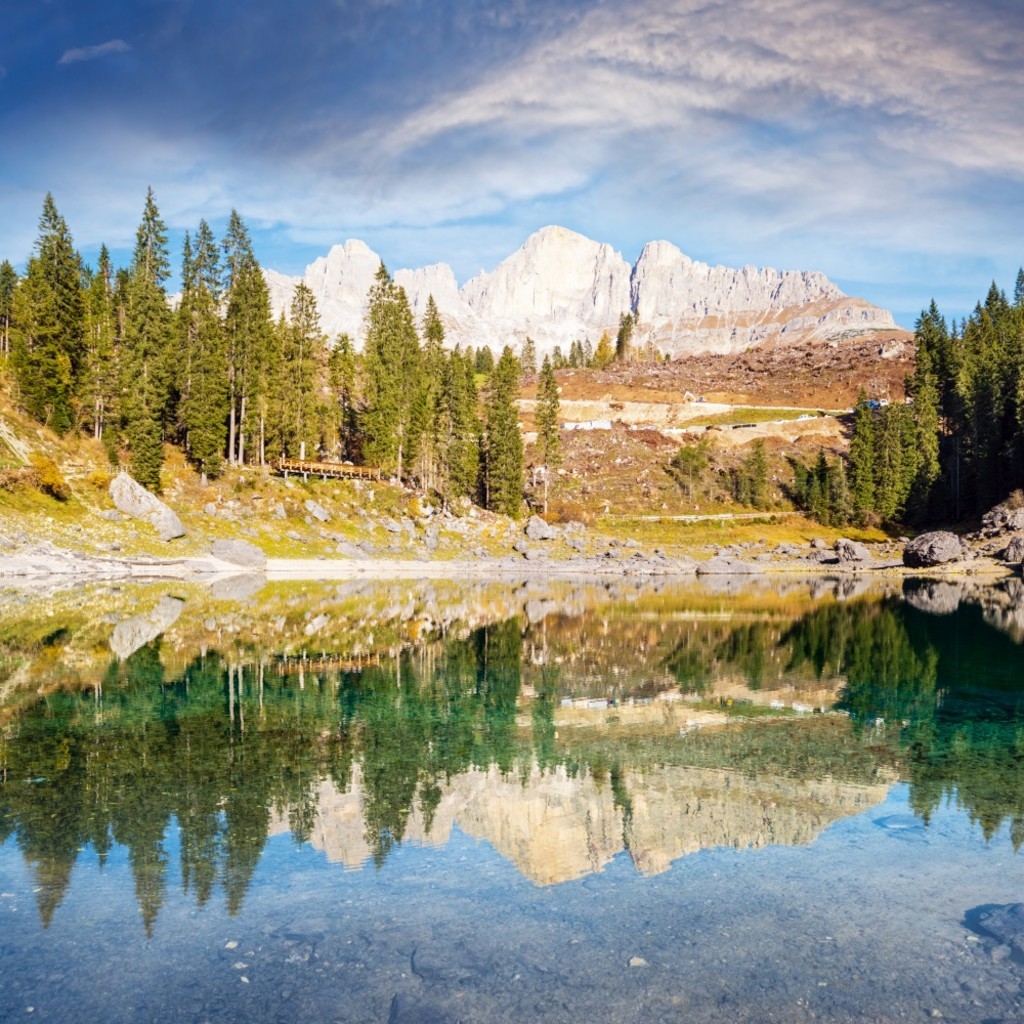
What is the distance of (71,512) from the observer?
63531mm

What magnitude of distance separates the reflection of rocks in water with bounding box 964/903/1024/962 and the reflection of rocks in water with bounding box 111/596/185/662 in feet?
86.6

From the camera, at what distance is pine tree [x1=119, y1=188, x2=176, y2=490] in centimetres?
6994

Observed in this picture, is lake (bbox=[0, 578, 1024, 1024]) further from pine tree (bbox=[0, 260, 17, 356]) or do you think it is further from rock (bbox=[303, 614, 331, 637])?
pine tree (bbox=[0, 260, 17, 356])

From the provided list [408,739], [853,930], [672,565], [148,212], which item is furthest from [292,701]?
[148,212]

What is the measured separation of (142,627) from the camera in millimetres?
35562

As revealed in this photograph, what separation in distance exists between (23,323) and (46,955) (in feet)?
269

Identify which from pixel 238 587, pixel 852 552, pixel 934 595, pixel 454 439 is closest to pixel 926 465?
pixel 852 552

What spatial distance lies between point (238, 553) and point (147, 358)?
2222 cm

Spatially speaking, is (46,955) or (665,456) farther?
(665,456)

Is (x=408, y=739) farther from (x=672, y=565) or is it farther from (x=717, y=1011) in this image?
(x=672, y=565)

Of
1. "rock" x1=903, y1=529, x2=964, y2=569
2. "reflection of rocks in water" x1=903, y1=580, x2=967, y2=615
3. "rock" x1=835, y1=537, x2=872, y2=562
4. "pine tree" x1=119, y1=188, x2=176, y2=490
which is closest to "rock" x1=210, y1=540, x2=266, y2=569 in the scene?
"pine tree" x1=119, y1=188, x2=176, y2=490

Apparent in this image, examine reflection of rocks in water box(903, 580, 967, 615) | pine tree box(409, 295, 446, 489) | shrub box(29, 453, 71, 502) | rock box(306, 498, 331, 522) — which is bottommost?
reflection of rocks in water box(903, 580, 967, 615)

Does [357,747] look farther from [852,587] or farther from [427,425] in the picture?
[427,425]

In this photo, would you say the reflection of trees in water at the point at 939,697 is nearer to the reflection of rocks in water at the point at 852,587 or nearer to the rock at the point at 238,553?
the reflection of rocks in water at the point at 852,587
